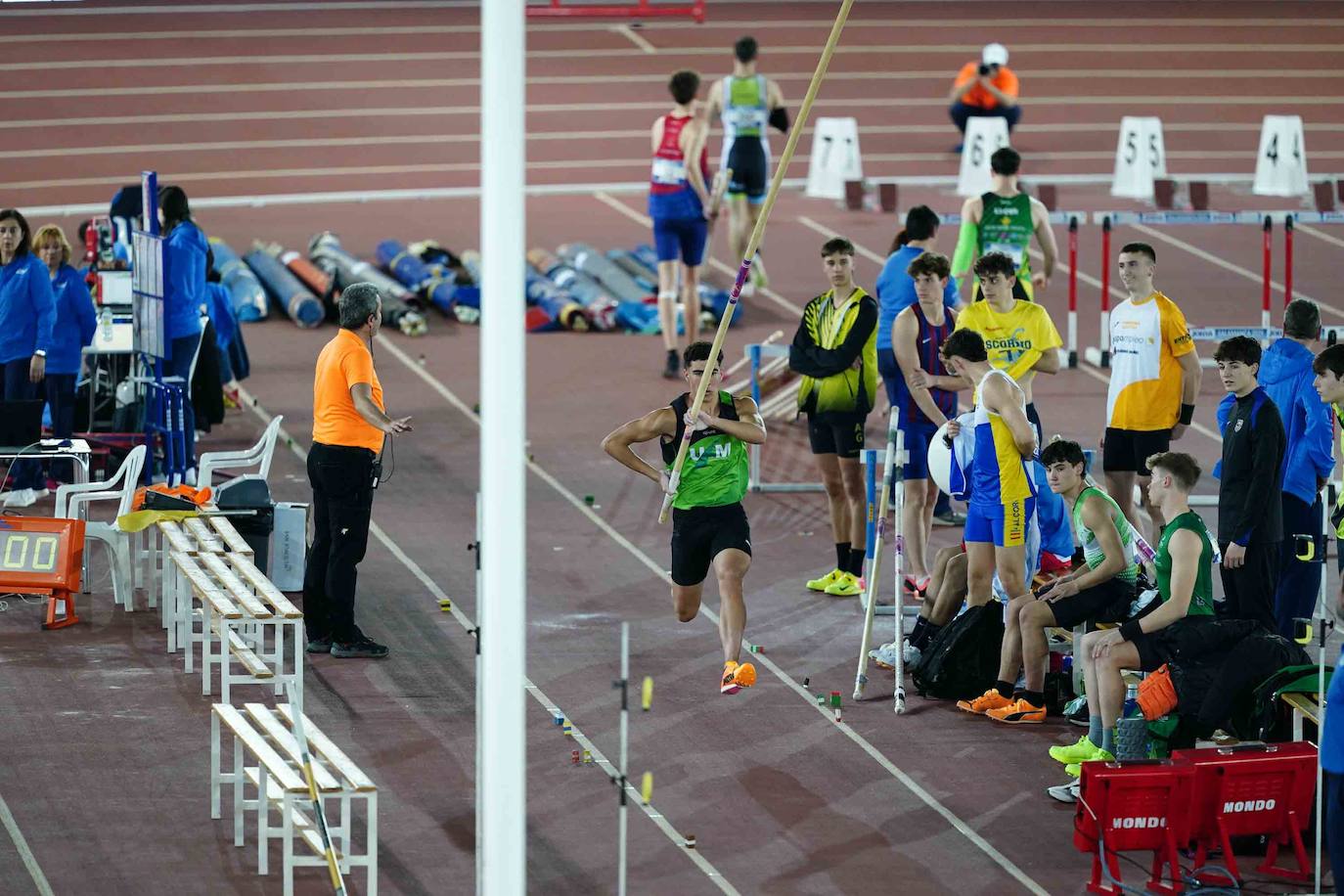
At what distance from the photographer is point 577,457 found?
50.3 ft

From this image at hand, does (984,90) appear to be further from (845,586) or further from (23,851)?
(23,851)

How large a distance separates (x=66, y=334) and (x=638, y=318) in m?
6.40

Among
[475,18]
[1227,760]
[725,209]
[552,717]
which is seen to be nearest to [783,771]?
[552,717]

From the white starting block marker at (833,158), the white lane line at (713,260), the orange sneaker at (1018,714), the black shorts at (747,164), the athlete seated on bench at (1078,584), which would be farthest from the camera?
the white starting block marker at (833,158)

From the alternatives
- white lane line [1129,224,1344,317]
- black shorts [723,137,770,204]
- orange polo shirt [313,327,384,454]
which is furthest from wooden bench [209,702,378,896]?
white lane line [1129,224,1344,317]

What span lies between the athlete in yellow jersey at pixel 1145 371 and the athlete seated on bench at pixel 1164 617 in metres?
2.32

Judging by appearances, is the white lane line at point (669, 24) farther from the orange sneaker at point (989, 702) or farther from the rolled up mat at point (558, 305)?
the orange sneaker at point (989, 702)

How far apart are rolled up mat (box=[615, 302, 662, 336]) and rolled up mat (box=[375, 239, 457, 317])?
1560 millimetres

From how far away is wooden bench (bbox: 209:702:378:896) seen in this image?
8.25m

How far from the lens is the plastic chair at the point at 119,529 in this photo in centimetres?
1198

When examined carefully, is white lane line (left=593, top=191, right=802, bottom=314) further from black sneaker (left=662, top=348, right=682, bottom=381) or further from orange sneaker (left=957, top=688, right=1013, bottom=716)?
orange sneaker (left=957, top=688, right=1013, bottom=716)

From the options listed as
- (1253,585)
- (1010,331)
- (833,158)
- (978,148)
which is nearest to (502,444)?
(1253,585)

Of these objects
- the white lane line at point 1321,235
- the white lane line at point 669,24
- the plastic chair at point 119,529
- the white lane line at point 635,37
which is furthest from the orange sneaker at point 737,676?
the white lane line at point 669,24

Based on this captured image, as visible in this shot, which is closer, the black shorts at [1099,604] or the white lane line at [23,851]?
the white lane line at [23,851]
